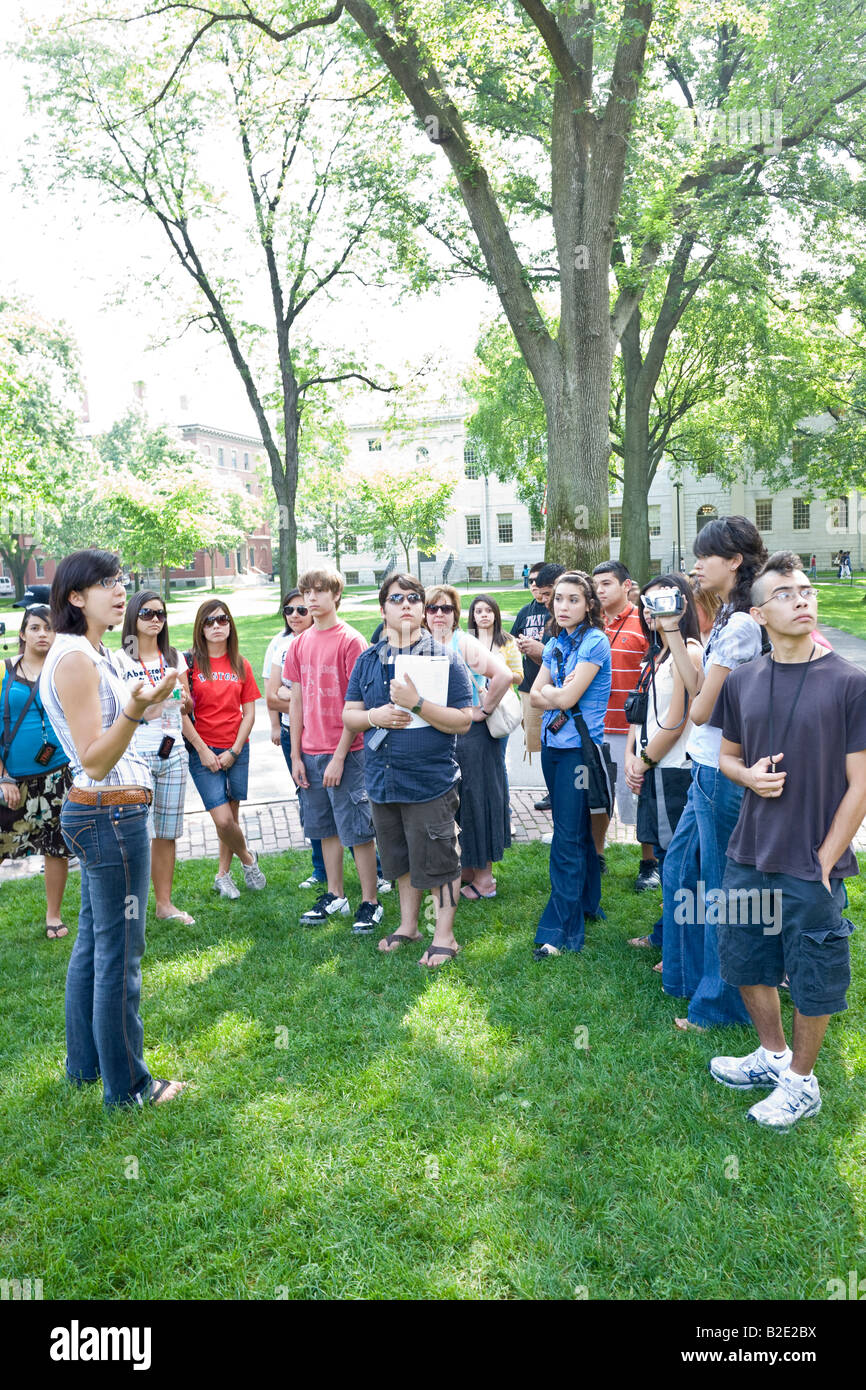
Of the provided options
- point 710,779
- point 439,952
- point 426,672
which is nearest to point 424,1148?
point 439,952

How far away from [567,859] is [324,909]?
176cm

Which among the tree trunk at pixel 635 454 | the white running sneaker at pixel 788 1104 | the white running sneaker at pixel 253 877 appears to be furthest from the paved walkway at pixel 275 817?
the tree trunk at pixel 635 454

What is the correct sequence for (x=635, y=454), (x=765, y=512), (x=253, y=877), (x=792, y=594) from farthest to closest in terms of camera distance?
1. (x=765, y=512)
2. (x=635, y=454)
3. (x=253, y=877)
4. (x=792, y=594)

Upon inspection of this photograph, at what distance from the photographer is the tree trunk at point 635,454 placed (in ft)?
68.4

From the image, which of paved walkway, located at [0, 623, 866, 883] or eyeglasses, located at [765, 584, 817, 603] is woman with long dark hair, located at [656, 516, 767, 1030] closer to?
eyeglasses, located at [765, 584, 817, 603]

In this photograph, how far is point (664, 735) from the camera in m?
5.08

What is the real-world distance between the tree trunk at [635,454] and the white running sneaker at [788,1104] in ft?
58.4

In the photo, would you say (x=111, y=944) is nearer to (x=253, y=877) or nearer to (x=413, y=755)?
(x=413, y=755)

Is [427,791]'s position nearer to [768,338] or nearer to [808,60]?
[808,60]

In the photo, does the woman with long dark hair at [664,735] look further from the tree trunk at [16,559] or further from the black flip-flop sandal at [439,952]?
the tree trunk at [16,559]

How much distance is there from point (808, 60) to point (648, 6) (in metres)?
6.42

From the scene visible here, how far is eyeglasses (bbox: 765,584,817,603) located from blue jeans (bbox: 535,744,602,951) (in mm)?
2104

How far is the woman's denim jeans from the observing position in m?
4.28

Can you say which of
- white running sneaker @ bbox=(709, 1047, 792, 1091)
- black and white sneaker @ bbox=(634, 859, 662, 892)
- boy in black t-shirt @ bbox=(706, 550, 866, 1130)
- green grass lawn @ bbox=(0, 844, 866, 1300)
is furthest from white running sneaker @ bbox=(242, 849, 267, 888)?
boy in black t-shirt @ bbox=(706, 550, 866, 1130)
